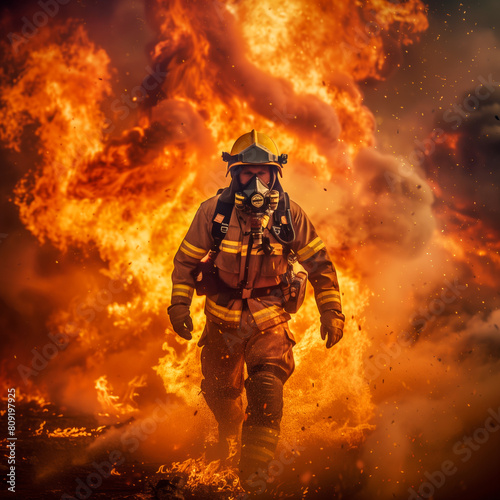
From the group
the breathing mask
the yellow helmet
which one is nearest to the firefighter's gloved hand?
the breathing mask

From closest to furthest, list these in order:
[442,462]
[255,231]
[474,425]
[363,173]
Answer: [255,231]
[442,462]
[474,425]
[363,173]

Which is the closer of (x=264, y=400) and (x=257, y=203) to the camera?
(x=264, y=400)

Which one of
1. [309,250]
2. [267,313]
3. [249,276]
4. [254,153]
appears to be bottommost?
[267,313]

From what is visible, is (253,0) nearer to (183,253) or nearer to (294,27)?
(294,27)

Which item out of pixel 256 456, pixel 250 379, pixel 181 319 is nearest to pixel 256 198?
pixel 181 319

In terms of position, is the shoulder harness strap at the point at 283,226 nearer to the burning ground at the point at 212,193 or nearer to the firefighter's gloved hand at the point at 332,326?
the firefighter's gloved hand at the point at 332,326

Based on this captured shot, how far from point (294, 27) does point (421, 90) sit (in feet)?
8.08

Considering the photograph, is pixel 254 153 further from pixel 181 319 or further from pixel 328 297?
pixel 181 319

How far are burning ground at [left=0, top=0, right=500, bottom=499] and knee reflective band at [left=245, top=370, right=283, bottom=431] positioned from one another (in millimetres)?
2424

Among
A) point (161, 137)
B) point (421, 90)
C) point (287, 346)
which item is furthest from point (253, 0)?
point (287, 346)

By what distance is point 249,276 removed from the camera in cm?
496

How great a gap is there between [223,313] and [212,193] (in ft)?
9.05

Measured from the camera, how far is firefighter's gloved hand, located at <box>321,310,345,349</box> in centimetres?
497

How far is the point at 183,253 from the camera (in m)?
5.09
